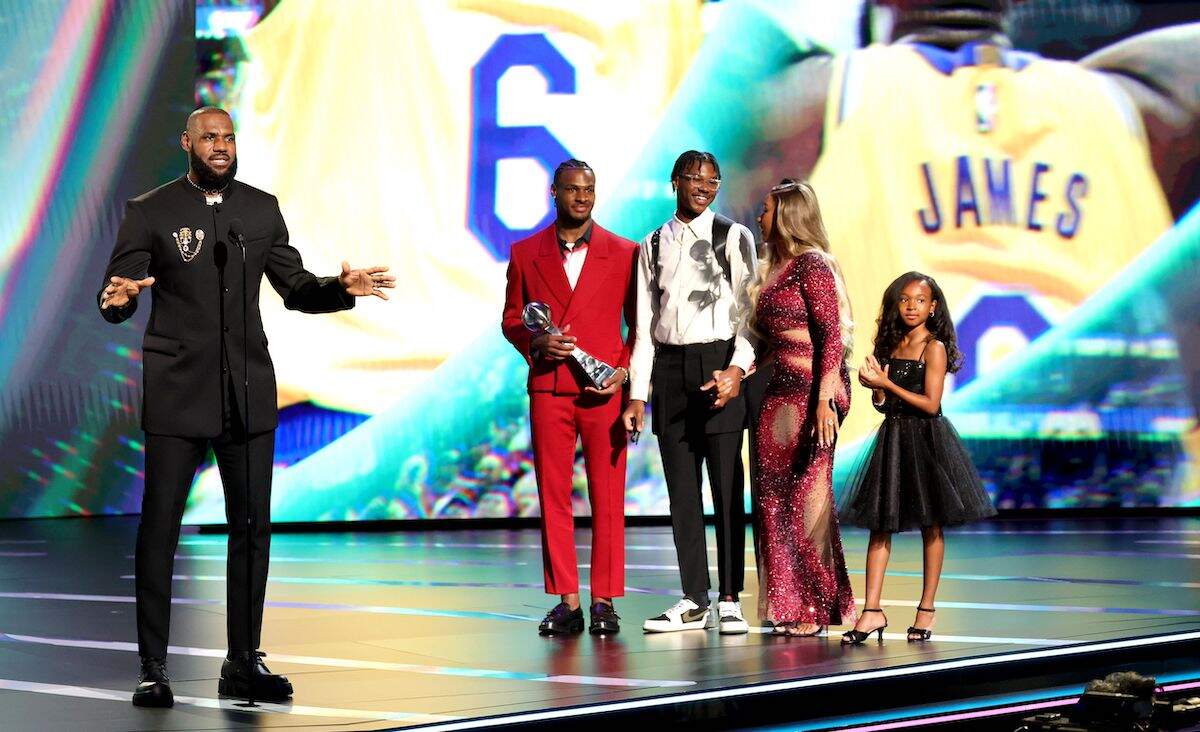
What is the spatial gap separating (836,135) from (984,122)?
912mm

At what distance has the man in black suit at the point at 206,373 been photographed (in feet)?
12.0

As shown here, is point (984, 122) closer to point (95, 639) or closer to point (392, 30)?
point (392, 30)

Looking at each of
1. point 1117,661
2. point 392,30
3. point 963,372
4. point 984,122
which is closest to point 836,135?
point 984,122

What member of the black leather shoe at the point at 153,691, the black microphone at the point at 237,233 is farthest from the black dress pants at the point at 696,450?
the black leather shoe at the point at 153,691

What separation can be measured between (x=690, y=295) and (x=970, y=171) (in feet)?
15.8

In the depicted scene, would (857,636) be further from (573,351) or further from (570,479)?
(573,351)

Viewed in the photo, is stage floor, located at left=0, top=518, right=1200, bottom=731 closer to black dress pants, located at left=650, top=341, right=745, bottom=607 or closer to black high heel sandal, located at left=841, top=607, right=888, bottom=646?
black high heel sandal, located at left=841, top=607, right=888, bottom=646

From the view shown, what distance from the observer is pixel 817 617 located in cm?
478

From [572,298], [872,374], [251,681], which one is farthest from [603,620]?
[251,681]

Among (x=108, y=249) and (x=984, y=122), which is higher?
(x=984, y=122)

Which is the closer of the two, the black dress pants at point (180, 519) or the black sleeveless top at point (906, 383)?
the black dress pants at point (180, 519)

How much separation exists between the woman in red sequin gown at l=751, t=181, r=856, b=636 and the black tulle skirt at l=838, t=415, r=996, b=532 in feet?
0.48

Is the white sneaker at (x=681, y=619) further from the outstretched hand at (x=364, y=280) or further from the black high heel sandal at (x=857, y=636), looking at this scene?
the outstretched hand at (x=364, y=280)

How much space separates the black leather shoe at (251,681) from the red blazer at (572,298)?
1.52 m
